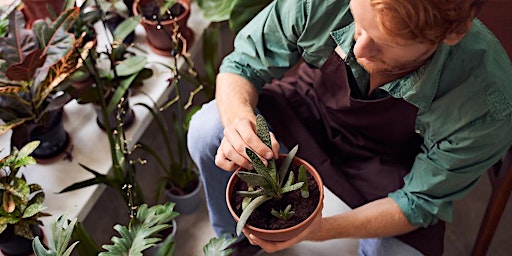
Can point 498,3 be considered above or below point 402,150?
above

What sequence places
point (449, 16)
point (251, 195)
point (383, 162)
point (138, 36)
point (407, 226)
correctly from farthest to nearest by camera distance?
1. point (138, 36)
2. point (383, 162)
3. point (407, 226)
4. point (251, 195)
5. point (449, 16)

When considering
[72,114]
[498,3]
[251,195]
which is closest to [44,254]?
[251,195]

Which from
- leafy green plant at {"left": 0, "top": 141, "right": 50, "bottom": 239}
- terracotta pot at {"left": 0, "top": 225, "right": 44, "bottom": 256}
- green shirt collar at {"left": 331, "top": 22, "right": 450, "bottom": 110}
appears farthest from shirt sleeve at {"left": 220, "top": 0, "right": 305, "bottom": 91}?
terracotta pot at {"left": 0, "top": 225, "right": 44, "bottom": 256}

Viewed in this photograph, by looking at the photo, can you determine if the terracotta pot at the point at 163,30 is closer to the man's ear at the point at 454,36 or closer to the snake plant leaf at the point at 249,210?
the snake plant leaf at the point at 249,210

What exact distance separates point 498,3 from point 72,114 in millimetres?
1136

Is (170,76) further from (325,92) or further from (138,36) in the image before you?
(325,92)

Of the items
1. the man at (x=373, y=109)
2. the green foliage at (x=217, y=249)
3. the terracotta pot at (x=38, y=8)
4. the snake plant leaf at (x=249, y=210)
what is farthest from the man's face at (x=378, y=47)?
the terracotta pot at (x=38, y=8)

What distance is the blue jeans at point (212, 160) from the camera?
1375 millimetres

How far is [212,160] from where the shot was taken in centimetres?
143

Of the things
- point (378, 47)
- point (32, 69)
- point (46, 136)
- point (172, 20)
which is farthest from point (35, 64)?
point (378, 47)

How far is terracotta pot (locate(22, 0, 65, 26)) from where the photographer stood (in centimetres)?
172

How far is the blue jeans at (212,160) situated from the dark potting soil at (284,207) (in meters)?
0.28

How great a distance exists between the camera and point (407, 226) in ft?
4.25

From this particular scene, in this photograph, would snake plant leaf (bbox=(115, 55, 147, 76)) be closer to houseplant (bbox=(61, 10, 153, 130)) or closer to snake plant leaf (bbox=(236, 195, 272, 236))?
houseplant (bbox=(61, 10, 153, 130))
